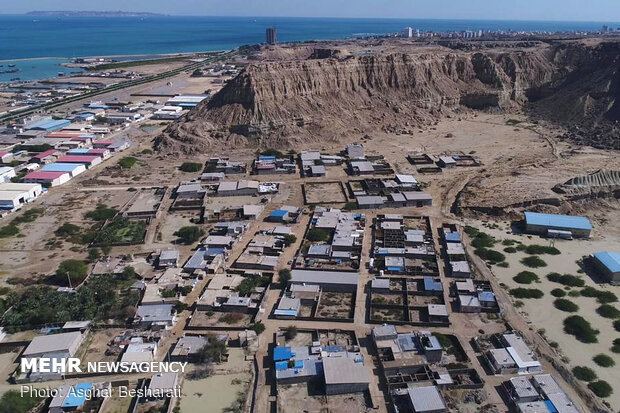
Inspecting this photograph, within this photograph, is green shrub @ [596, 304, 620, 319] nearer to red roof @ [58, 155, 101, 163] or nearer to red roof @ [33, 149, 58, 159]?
red roof @ [58, 155, 101, 163]

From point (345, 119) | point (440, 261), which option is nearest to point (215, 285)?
point (440, 261)

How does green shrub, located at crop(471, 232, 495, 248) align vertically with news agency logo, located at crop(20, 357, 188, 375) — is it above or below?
above

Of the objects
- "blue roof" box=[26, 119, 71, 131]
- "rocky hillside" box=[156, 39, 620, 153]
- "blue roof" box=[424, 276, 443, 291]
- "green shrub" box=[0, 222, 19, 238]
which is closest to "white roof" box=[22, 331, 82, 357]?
"green shrub" box=[0, 222, 19, 238]

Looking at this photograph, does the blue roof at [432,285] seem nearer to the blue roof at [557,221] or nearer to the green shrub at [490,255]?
the green shrub at [490,255]

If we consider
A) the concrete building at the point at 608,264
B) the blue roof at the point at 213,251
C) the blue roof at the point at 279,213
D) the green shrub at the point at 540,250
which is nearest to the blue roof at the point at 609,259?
the concrete building at the point at 608,264

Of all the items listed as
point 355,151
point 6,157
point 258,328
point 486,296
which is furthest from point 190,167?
point 486,296

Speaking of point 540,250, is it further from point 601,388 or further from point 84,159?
point 84,159
